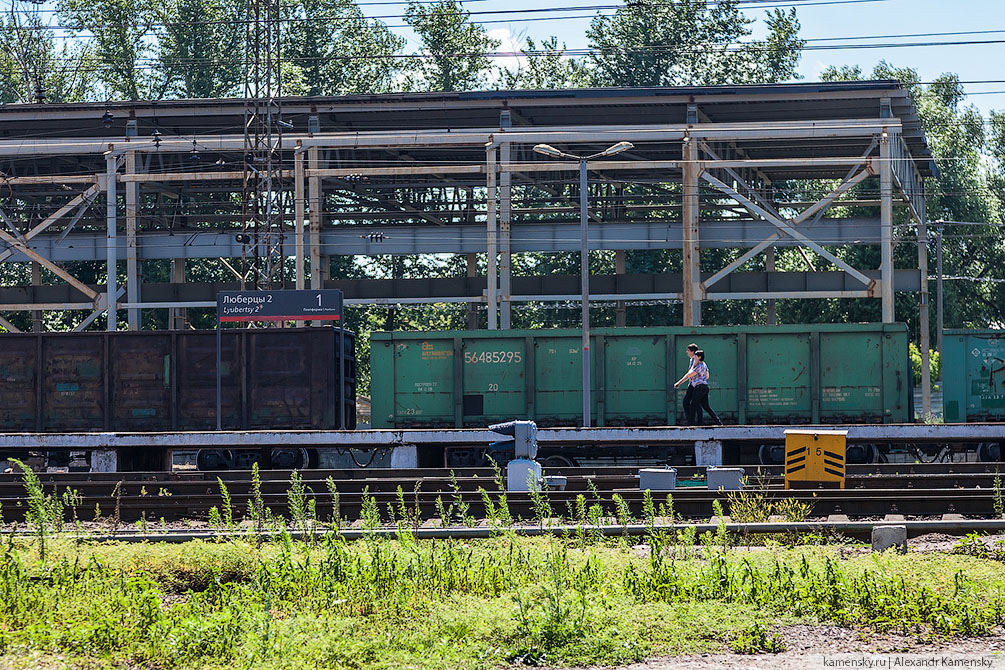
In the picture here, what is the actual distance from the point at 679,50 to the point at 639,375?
149 feet

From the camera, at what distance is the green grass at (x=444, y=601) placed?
8.34m

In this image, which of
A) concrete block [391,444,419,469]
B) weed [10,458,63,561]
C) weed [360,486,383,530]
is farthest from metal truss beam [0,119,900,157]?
weed [10,458,63,561]

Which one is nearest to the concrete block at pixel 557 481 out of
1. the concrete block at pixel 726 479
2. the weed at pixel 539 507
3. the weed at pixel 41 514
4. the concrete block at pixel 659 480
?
the concrete block at pixel 659 480

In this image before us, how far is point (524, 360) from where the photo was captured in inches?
938

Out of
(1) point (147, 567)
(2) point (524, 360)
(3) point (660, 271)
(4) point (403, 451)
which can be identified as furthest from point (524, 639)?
(3) point (660, 271)

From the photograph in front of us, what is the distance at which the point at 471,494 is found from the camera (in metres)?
15.4

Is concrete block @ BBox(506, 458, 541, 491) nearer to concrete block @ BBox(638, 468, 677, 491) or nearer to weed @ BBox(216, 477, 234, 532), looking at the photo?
concrete block @ BBox(638, 468, 677, 491)

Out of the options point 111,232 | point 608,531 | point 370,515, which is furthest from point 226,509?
point 111,232

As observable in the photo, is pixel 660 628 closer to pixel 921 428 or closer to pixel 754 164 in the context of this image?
pixel 921 428

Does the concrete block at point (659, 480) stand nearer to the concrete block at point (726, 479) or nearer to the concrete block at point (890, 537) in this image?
the concrete block at point (726, 479)

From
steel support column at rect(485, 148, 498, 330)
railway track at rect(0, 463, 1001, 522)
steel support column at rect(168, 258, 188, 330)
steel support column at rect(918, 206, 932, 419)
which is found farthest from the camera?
steel support column at rect(168, 258, 188, 330)

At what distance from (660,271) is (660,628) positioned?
152 ft

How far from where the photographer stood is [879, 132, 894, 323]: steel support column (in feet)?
116

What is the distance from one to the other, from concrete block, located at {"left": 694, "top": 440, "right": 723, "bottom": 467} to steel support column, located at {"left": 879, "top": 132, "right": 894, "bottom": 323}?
1701 centimetres
